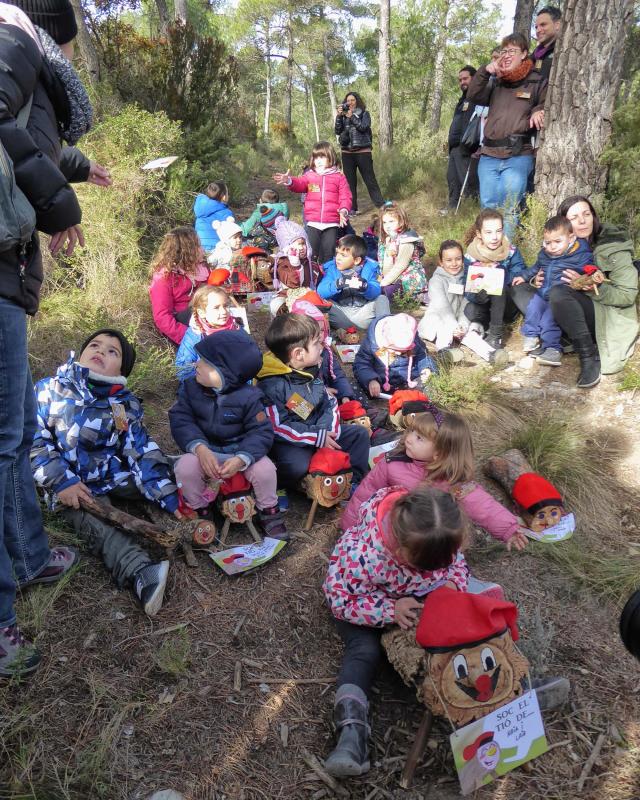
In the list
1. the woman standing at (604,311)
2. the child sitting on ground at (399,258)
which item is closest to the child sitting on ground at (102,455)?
the woman standing at (604,311)

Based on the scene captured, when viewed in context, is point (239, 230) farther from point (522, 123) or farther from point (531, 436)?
point (531, 436)

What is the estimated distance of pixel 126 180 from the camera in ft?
18.4

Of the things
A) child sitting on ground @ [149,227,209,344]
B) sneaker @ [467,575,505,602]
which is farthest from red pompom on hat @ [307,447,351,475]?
child sitting on ground @ [149,227,209,344]

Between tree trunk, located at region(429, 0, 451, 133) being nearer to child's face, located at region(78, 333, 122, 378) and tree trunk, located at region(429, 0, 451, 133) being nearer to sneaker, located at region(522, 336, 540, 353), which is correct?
sneaker, located at region(522, 336, 540, 353)

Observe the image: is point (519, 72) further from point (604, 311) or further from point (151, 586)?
point (151, 586)

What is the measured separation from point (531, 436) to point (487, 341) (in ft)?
5.45

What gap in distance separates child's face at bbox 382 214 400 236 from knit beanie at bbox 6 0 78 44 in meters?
4.34

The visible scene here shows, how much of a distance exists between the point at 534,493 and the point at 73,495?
238 centimetres

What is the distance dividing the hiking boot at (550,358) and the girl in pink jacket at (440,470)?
85.4 inches

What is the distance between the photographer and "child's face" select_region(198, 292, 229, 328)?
12.1 ft

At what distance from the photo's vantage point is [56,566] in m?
2.37

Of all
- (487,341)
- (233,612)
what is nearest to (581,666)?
(233,612)

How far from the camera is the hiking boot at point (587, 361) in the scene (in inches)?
167

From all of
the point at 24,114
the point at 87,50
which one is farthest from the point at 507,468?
the point at 87,50
